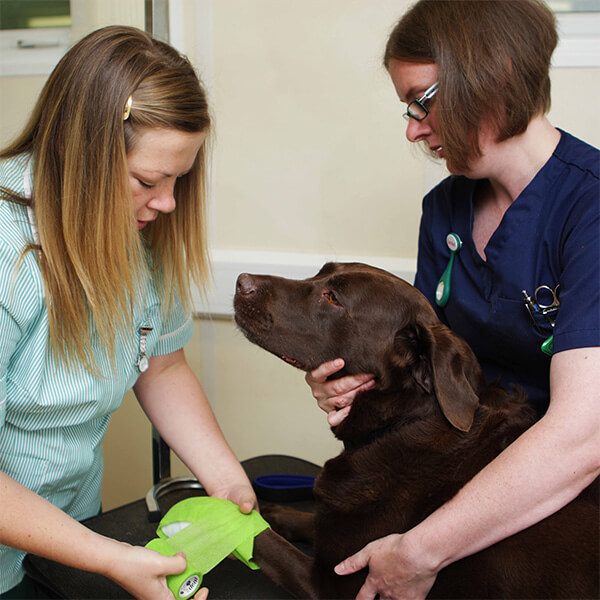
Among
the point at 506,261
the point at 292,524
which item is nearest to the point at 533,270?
the point at 506,261

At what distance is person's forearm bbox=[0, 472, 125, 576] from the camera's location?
104 cm

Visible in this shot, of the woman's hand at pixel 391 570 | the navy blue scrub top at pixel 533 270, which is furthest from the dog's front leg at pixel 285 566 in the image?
A: the navy blue scrub top at pixel 533 270

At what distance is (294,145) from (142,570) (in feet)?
5.47

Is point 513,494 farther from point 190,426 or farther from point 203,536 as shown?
point 190,426

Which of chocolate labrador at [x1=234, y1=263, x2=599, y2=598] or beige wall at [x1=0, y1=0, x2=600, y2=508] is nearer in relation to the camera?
chocolate labrador at [x1=234, y1=263, x2=599, y2=598]

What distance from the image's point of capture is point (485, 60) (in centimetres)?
126

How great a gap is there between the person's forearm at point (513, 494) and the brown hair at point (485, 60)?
2.09 feet

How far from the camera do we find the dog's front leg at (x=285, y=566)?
1258 millimetres

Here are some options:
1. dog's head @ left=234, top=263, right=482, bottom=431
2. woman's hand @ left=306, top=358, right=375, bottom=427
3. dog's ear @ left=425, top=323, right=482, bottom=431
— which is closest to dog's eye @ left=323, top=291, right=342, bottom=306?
dog's head @ left=234, top=263, right=482, bottom=431

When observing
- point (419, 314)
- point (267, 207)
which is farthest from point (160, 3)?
point (419, 314)

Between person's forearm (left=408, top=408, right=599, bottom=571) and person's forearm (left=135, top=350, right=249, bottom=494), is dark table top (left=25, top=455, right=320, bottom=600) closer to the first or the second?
person's forearm (left=135, top=350, right=249, bottom=494)

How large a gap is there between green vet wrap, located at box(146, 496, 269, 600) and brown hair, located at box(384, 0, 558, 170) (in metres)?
0.92

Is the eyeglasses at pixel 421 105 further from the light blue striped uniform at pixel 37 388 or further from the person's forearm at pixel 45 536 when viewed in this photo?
the person's forearm at pixel 45 536

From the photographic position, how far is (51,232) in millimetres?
1181
